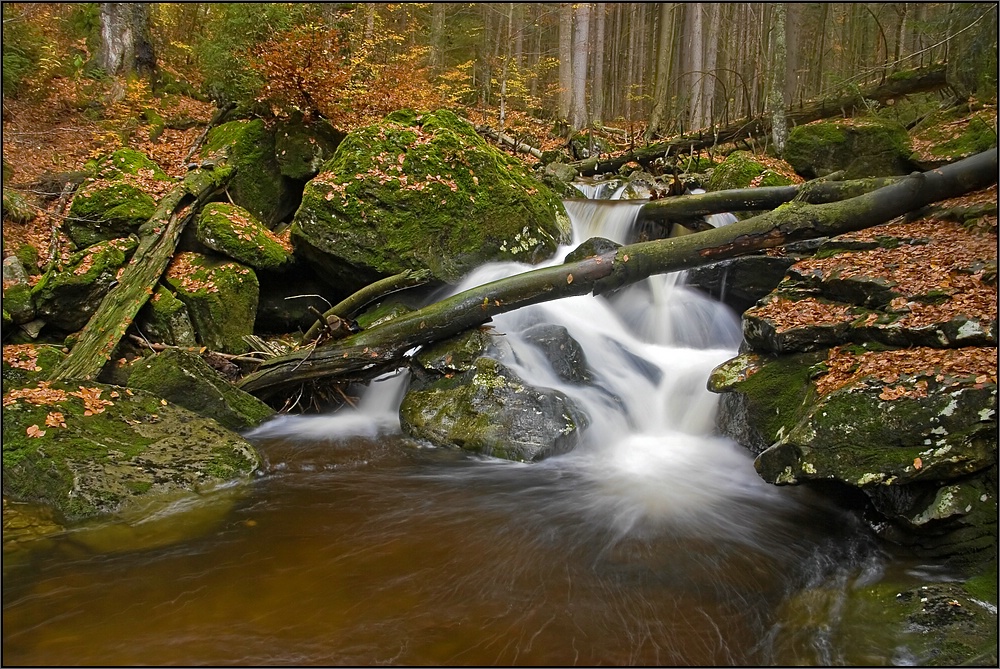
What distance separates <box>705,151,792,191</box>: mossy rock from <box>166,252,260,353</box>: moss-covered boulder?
8.72m

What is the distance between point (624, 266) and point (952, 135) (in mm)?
6220

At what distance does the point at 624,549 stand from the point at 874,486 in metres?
1.80

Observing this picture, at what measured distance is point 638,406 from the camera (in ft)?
22.9

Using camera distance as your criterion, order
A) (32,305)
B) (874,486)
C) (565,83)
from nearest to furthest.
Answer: (874,486) → (32,305) → (565,83)

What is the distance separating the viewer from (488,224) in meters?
8.91

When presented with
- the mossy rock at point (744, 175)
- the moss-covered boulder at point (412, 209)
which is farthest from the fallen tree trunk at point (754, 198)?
the moss-covered boulder at point (412, 209)

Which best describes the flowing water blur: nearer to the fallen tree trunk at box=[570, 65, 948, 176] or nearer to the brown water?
the brown water

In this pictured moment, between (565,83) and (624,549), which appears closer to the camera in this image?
(624,549)

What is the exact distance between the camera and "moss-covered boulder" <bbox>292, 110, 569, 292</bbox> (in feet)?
26.8

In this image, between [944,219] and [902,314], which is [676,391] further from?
[944,219]

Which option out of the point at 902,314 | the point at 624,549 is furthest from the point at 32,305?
the point at 902,314

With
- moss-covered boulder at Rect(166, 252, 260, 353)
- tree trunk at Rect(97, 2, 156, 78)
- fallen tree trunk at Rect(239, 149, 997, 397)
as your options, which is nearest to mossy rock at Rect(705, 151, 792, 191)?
fallen tree trunk at Rect(239, 149, 997, 397)

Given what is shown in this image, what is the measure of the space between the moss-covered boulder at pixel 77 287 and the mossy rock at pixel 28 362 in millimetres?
543

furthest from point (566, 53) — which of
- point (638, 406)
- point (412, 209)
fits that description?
point (638, 406)
